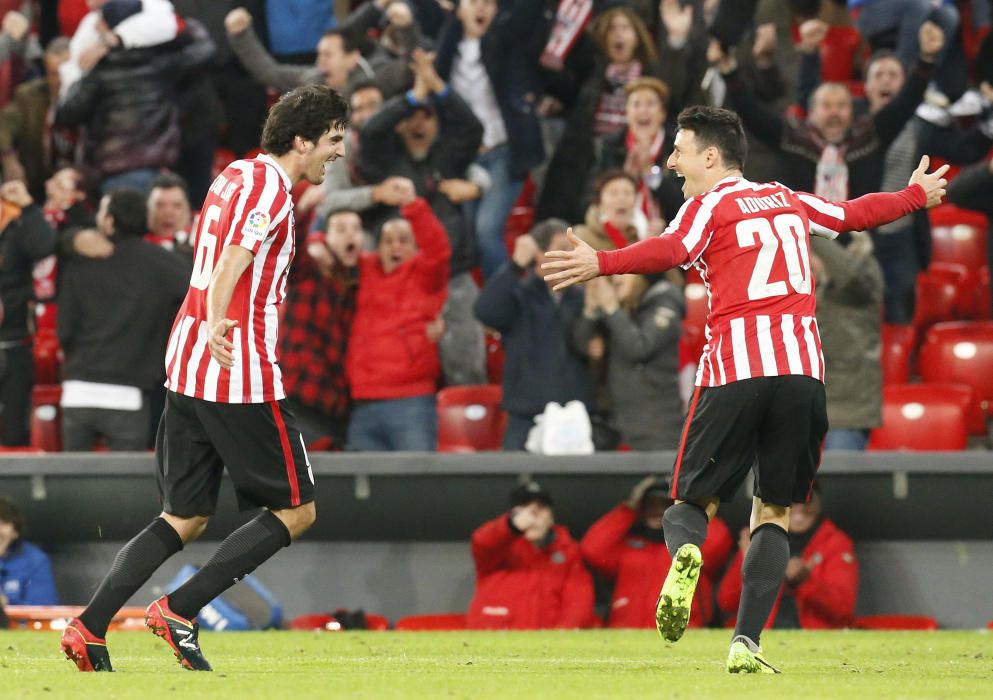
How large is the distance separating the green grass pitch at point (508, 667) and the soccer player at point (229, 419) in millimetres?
242

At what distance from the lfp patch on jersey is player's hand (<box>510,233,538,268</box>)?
4.36 m

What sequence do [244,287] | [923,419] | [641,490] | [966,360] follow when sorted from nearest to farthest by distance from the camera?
[244,287], [641,490], [923,419], [966,360]

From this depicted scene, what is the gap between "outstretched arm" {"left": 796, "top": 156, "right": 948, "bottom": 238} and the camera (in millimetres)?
5727

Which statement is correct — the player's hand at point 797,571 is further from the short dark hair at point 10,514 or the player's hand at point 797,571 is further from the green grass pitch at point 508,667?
the short dark hair at point 10,514

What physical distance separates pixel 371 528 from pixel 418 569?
38 centimetres

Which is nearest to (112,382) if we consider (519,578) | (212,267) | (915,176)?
(519,578)

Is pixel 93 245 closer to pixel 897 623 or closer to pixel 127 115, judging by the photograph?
pixel 127 115

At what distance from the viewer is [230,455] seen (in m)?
5.29

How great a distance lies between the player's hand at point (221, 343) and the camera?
5078mm

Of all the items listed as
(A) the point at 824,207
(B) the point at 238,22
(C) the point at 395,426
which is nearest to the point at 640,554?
(C) the point at 395,426

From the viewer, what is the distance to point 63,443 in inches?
380

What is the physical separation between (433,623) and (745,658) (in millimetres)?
4263

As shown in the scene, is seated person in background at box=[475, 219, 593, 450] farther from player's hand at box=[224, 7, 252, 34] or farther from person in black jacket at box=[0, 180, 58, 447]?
player's hand at box=[224, 7, 252, 34]

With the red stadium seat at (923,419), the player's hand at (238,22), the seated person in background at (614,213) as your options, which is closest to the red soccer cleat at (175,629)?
the seated person in background at (614,213)
